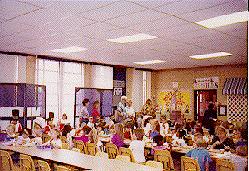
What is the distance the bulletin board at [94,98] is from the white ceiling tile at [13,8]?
21.2 feet

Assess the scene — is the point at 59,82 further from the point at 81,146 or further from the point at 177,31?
the point at 177,31

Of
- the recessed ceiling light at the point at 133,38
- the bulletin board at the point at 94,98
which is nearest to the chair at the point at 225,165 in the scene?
the recessed ceiling light at the point at 133,38

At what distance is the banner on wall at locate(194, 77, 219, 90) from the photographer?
1326 cm

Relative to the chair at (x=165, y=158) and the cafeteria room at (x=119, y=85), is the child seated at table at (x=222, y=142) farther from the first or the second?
the chair at (x=165, y=158)

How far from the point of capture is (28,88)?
1022cm

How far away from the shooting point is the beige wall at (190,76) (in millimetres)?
12820

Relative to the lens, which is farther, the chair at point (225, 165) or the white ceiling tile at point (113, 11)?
the chair at point (225, 165)

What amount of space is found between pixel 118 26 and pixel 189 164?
111 inches

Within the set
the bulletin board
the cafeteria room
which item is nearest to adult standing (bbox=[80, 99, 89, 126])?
the cafeteria room

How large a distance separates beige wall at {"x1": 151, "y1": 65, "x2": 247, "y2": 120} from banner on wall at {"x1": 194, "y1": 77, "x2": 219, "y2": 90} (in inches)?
5.5

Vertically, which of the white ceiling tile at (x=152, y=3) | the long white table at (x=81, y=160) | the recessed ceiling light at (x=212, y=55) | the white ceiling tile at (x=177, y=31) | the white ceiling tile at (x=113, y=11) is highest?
the white ceiling tile at (x=152, y=3)

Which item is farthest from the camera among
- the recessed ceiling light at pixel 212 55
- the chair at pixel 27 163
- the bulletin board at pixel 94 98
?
the bulletin board at pixel 94 98

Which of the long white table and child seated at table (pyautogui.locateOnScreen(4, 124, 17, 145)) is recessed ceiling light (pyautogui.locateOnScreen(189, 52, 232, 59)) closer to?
the long white table

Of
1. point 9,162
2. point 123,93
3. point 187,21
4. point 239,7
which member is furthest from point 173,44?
point 123,93
